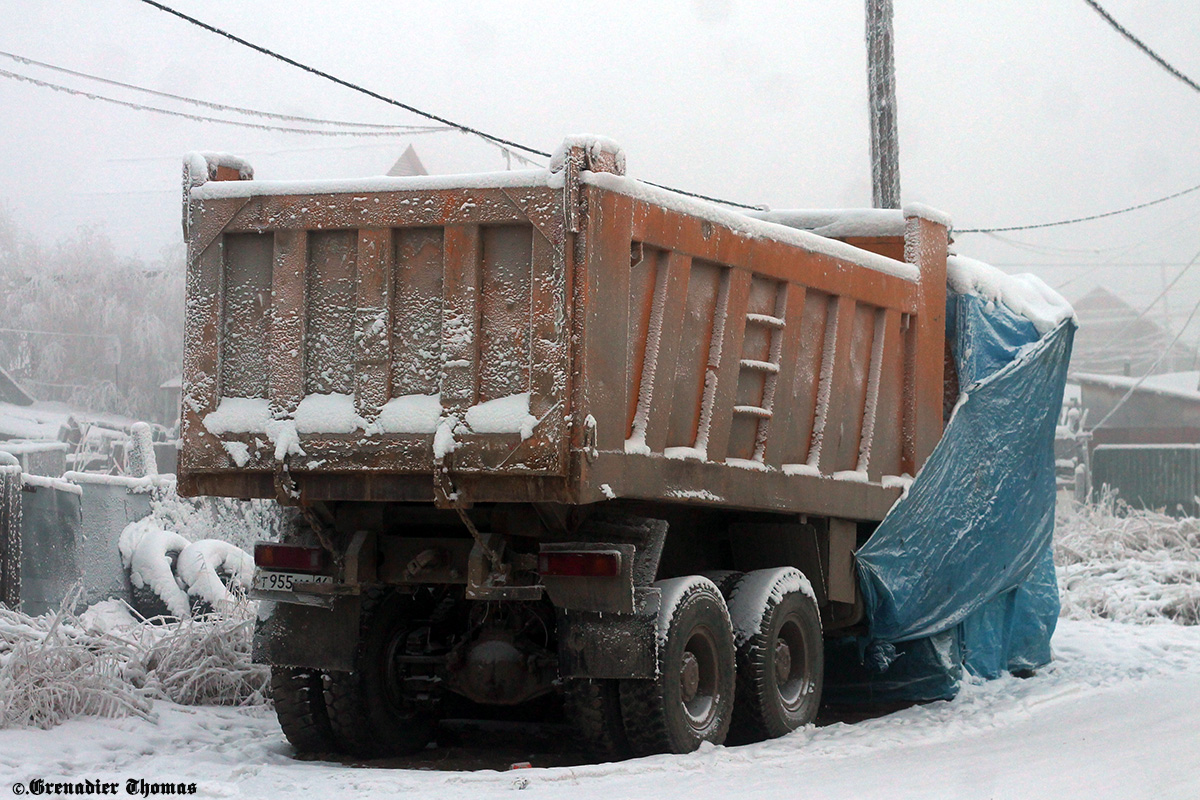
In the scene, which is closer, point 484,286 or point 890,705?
point 484,286

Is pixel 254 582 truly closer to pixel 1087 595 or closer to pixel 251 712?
pixel 251 712

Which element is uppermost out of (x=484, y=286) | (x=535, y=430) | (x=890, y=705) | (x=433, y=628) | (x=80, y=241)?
(x=80, y=241)

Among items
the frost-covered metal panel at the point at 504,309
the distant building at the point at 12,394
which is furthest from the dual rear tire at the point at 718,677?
the distant building at the point at 12,394

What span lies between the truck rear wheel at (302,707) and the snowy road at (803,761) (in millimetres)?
136

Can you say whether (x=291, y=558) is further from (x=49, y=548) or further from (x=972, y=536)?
(x=49, y=548)

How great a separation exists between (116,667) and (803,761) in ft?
12.5

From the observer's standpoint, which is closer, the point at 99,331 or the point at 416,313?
the point at 416,313

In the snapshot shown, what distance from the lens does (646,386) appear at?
20.2 ft

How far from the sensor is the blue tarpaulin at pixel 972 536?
8.28 m

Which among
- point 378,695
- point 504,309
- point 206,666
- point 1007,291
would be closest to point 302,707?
point 378,695

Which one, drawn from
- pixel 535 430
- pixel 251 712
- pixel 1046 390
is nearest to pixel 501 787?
pixel 535 430

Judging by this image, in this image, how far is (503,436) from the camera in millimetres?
5719

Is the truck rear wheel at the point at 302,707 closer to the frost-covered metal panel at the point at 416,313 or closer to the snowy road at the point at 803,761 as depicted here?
the snowy road at the point at 803,761

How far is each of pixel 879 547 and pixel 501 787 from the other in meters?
3.53
